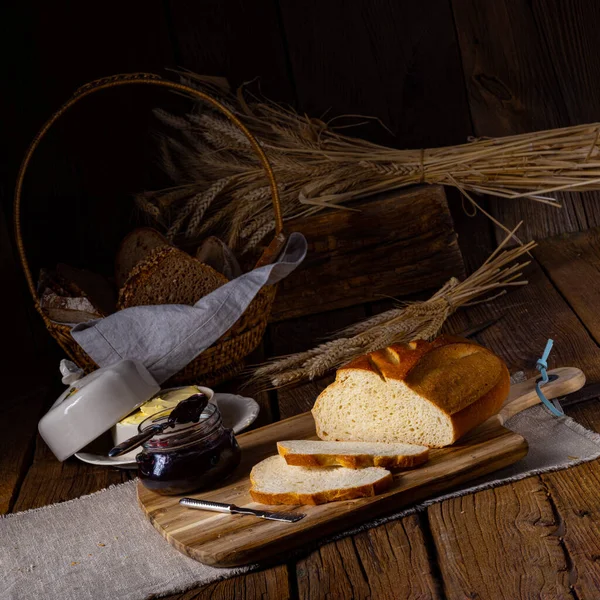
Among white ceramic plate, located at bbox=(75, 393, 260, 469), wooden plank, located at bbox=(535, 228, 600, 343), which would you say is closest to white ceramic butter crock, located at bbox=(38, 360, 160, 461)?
white ceramic plate, located at bbox=(75, 393, 260, 469)

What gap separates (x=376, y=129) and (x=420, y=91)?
206 mm

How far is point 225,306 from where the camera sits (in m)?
2.10

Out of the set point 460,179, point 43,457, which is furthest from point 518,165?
point 43,457

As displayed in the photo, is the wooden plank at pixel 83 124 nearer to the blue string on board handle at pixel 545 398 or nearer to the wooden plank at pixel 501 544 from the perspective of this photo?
the blue string on board handle at pixel 545 398

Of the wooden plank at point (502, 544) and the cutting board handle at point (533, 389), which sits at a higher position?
the cutting board handle at point (533, 389)

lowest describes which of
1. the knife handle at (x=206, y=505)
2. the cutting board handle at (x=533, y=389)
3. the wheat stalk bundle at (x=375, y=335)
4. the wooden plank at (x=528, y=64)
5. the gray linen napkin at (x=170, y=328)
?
the cutting board handle at (x=533, y=389)

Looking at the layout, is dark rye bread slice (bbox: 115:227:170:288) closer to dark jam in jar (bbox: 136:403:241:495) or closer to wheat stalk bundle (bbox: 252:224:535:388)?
wheat stalk bundle (bbox: 252:224:535:388)

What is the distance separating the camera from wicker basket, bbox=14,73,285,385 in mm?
2164

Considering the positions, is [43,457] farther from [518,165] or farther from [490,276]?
[518,165]

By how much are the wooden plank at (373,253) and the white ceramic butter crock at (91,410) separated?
0.97m

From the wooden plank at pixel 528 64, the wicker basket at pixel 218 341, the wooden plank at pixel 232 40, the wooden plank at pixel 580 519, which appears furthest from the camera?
the wooden plank at pixel 528 64

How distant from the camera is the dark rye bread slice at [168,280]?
216 centimetres

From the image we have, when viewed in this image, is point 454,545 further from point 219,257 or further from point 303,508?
point 219,257

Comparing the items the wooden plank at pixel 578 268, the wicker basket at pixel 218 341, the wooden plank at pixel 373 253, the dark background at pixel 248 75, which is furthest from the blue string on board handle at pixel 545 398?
the dark background at pixel 248 75
